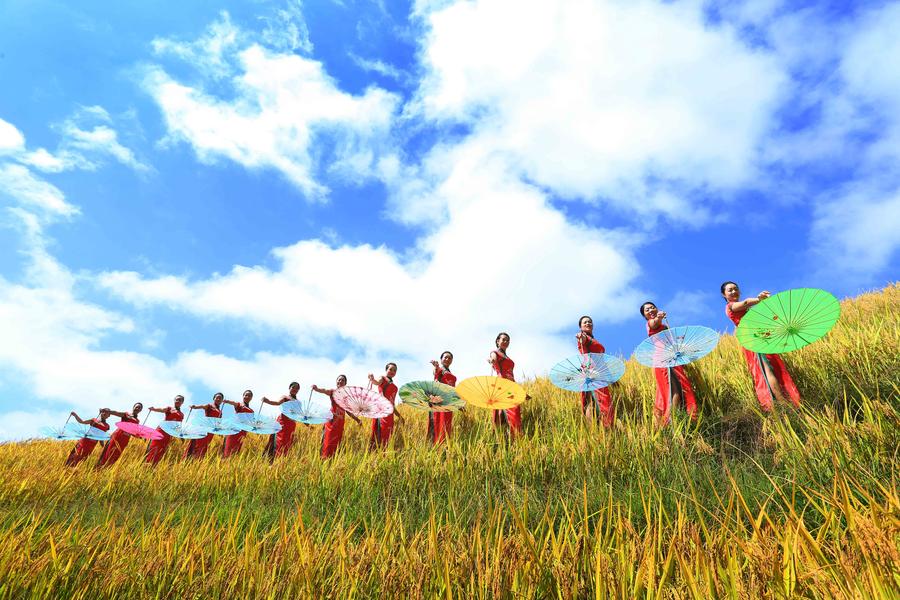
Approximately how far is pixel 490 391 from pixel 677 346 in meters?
2.31

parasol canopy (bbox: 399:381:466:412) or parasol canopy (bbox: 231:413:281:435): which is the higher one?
parasol canopy (bbox: 399:381:466:412)

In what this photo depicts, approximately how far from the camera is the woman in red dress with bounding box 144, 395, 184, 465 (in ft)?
34.1

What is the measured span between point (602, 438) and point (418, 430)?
456cm

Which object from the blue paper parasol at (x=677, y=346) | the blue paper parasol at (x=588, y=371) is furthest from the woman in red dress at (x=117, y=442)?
the blue paper parasol at (x=677, y=346)

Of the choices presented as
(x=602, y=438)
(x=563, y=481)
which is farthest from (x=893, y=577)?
(x=602, y=438)

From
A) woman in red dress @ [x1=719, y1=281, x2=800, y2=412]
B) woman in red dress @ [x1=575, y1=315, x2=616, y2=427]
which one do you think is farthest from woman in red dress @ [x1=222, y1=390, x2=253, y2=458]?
woman in red dress @ [x1=719, y1=281, x2=800, y2=412]

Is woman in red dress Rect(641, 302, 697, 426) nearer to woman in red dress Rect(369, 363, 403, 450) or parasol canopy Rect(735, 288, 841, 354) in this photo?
parasol canopy Rect(735, 288, 841, 354)

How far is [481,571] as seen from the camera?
7.84 feet

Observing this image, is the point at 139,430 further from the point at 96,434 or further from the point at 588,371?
the point at 588,371

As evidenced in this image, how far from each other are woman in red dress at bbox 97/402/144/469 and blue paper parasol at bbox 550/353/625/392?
894cm

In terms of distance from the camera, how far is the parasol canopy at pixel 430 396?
695cm

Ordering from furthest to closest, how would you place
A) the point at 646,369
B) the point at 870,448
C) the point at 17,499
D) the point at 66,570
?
the point at 646,369 → the point at 17,499 → the point at 870,448 → the point at 66,570

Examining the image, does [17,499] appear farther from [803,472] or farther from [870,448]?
[870,448]

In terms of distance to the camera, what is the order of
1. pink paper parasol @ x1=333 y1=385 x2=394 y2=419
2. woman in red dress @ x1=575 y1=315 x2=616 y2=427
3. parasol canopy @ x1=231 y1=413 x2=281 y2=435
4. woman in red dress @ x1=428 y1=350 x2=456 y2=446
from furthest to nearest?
parasol canopy @ x1=231 y1=413 x2=281 y2=435 < woman in red dress @ x1=428 y1=350 x2=456 y2=446 < pink paper parasol @ x1=333 y1=385 x2=394 y2=419 < woman in red dress @ x1=575 y1=315 x2=616 y2=427
